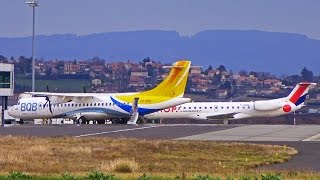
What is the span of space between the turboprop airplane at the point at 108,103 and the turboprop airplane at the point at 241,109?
6.24m

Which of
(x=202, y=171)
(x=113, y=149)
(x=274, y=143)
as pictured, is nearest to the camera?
(x=202, y=171)

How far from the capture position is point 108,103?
74.8 m

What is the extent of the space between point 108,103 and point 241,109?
14.5 metres

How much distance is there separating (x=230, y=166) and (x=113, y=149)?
7.38 metres

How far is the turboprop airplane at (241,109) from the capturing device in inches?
3236

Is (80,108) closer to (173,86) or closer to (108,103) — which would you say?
(108,103)

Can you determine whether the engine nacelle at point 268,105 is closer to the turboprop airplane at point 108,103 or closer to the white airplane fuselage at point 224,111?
the white airplane fuselage at point 224,111

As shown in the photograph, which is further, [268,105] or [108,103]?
[268,105]

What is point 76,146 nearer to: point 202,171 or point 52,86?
point 202,171

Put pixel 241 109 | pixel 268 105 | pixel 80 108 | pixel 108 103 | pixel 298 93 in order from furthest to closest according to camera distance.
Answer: pixel 241 109, pixel 298 93, pixel 268 105, pixel 80 108, pixel 108 103

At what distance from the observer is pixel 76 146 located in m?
37.1

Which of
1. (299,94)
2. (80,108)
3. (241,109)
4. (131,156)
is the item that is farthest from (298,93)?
(131,156)

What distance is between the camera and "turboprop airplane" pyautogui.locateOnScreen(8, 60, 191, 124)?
73.0 meters

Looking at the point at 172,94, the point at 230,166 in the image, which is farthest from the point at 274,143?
the point at 172,94
